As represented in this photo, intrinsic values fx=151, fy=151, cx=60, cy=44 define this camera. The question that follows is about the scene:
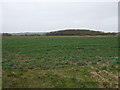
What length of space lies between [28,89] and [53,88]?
1.12 meters

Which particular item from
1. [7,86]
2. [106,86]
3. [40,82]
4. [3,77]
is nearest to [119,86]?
[106,86]

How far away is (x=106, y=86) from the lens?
7383 mm

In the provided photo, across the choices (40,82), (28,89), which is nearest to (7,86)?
(28,89)

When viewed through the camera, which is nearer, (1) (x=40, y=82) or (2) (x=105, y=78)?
(1) (x=40, y=82)

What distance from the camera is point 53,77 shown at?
8141 mm

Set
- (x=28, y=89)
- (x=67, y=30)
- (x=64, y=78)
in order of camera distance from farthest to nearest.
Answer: (x=67, y=30)
(x=64, y=78)
(x=28, y=89)

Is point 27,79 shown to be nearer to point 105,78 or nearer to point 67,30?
point 105,78

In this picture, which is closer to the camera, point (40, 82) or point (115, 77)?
point (40, 82)

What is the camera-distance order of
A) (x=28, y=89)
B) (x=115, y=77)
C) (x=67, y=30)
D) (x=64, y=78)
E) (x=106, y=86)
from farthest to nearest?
(x=67, y=30)
(x=115, y=77)
(x=64, y=78)
(x=106, y=86)
(x=28, y=89)

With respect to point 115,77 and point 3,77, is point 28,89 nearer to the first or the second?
point 3,77

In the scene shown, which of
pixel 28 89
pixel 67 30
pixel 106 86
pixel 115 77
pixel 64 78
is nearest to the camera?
pixel 28 89

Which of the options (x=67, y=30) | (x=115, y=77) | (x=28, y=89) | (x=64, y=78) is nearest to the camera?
(x=28, y=89)

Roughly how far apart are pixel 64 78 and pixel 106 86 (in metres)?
2.14

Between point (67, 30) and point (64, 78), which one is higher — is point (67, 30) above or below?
above
